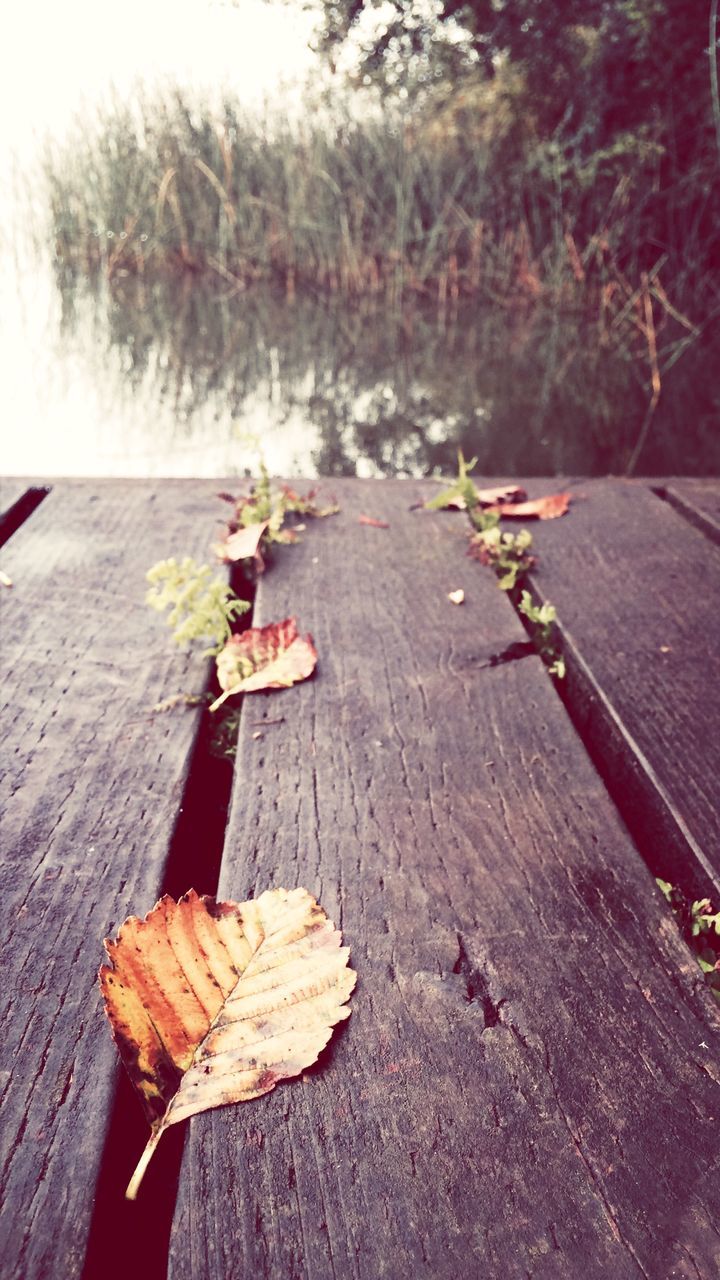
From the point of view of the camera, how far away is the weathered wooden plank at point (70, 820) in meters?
0.52

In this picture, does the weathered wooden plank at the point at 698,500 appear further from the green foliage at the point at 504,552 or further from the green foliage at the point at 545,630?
the green foliage at the point at 545,630

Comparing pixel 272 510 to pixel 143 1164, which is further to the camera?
pixel 272 510

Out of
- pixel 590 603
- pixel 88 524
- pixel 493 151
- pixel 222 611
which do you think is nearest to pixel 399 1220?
pixel 222 611

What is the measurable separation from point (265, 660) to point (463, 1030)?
0.61 meters

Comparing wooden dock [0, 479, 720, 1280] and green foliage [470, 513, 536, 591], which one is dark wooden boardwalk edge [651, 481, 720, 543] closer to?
wooden dock [0, 479, 720, 1280]

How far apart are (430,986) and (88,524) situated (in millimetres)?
1191

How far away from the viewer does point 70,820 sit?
Result: 0.83 metres

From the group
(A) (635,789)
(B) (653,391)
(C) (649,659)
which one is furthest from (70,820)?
(B) (653,391)

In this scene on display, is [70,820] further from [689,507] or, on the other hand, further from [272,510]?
[689,507]

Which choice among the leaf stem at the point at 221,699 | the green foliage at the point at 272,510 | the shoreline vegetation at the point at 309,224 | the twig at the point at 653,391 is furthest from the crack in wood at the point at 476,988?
the shoreline vegetation at the point at 309,224

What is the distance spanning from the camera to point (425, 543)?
62.9 inches

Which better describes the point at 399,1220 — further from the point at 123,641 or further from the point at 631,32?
the point at 631,32

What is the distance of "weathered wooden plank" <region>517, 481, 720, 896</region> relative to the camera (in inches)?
35.1

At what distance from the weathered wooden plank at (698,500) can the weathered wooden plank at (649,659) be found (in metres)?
0.04
